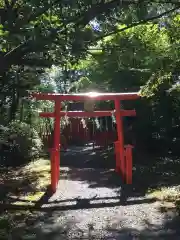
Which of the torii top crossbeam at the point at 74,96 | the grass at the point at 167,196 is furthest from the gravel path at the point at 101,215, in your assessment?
the torii top crossbeam at the point at 74,96

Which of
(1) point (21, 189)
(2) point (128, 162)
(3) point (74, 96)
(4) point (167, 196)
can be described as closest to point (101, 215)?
(4) point (167, 196)

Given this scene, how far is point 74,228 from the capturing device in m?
6.00

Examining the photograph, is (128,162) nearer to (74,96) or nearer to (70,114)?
(74,96)

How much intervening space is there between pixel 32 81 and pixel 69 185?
4.07 m

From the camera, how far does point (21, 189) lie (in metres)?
9.30

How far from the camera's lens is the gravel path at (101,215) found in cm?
570

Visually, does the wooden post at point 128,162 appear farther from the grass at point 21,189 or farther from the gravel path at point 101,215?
the grass at point 21,189

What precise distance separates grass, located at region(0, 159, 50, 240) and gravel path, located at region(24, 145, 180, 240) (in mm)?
361

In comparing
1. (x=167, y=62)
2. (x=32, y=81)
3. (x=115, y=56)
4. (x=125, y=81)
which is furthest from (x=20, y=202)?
Answer: (x=125, y=81)

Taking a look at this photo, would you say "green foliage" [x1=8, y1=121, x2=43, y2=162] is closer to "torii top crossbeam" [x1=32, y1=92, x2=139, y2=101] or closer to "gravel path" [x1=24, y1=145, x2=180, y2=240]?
"gravel path" [x1=24, y1=145, x2=180, y2=240]

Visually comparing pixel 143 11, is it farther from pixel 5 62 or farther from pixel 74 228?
pixel 74 228

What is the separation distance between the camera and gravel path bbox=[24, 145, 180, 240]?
5.70 meters

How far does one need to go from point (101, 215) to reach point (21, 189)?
3109 mm

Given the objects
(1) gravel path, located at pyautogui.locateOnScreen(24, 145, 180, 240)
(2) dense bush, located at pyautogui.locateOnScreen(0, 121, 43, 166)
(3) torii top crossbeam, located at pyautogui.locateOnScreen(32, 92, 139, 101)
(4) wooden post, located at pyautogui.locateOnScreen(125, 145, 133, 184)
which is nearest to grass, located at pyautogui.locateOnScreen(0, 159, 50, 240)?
(1) gravel path, located at pyautogui.locateOnScreen(24, 145, 180, 240)
